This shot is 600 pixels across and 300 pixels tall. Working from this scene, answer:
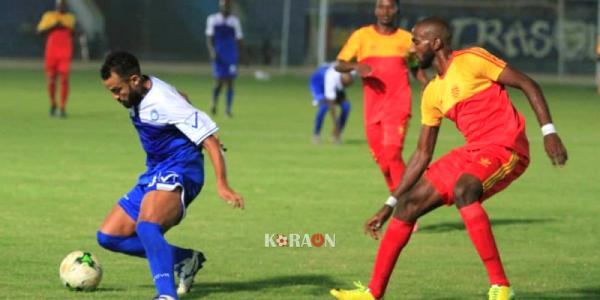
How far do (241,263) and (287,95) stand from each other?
24.7 metres

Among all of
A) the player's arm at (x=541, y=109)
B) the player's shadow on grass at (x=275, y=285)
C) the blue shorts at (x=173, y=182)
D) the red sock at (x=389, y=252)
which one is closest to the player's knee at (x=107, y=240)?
the blue shorts at (x=173, y=182)

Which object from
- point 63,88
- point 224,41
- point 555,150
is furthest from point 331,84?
point 555,150

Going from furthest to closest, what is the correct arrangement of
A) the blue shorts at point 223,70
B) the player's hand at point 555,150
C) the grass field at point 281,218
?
the blue shorts at point 223,70 → the grass field at point 281,218 → the player's hand at point 555,150

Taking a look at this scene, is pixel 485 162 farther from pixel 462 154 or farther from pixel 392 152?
pixel 392 152

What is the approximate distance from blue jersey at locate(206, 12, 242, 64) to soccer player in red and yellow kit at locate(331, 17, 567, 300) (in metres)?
22.3

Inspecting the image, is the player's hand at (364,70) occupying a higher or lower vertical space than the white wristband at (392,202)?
higher

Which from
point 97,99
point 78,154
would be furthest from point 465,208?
point 97,99

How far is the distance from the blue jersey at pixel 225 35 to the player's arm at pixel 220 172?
879 inches

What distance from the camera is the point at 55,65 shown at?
2861cm

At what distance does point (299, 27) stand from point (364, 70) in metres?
33.6

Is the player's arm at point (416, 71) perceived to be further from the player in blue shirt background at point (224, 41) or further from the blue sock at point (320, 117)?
the player in blue shirt background at point (224, 41)

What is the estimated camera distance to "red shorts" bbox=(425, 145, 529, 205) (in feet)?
31.6

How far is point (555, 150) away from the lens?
9.11 m

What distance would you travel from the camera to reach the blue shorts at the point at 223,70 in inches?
1235
